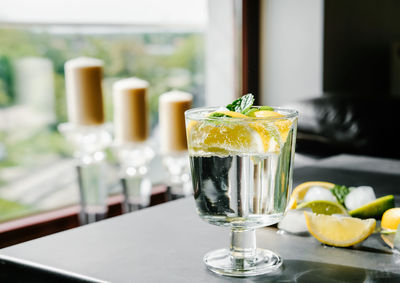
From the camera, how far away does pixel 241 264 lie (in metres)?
0.74

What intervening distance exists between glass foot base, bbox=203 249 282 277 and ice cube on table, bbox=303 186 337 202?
0.21m

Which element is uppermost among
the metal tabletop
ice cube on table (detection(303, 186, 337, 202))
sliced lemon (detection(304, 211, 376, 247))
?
ice cube on table (detection(303, 186, 337, 202))

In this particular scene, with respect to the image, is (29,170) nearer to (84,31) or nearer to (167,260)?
(84,31)

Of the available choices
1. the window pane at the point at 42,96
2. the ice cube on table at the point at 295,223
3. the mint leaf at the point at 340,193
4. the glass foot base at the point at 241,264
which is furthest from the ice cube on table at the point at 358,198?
the window pane at the point at 42,96

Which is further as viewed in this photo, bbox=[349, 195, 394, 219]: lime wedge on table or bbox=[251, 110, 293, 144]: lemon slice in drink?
bbox=[349, 195, 394, 219]: lime wedge on table

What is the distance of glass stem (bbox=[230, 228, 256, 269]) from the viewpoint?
75 centimetres

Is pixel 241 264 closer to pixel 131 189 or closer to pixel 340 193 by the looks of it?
pixel 340 193

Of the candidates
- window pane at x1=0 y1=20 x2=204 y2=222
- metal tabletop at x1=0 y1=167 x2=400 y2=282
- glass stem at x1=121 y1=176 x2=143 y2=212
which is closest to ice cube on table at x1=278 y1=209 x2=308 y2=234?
metal tabletop at x1=0 y1=167 x2=400 y2=282

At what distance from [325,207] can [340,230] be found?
107mm

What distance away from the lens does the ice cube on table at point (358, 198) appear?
3.18 ft

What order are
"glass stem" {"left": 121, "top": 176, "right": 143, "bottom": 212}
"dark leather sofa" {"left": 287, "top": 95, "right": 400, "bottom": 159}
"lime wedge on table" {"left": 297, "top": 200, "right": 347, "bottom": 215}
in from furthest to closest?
"dark leather sofa" {"left": 287, "top": 95, "right": 400, "bottom": 159} → "glass stem" {"left": 121, "top": 176, "right": 143, "bottom": 212} → "lime wedge on table" {"left": 297, "top": 200, "right": 347, "bottom": 215}

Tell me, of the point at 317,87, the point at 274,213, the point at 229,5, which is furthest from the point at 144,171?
the point at 317,87

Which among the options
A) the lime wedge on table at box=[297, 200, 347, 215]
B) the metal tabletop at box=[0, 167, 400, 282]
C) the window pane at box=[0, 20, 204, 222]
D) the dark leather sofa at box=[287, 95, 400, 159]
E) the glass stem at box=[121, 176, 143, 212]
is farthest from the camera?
the dark leather sofa at box=[287, 95, 400, 159]

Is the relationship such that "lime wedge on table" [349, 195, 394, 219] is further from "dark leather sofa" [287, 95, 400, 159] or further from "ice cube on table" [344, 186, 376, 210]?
"dark leather sofa" [287, 95, 400, 159]
